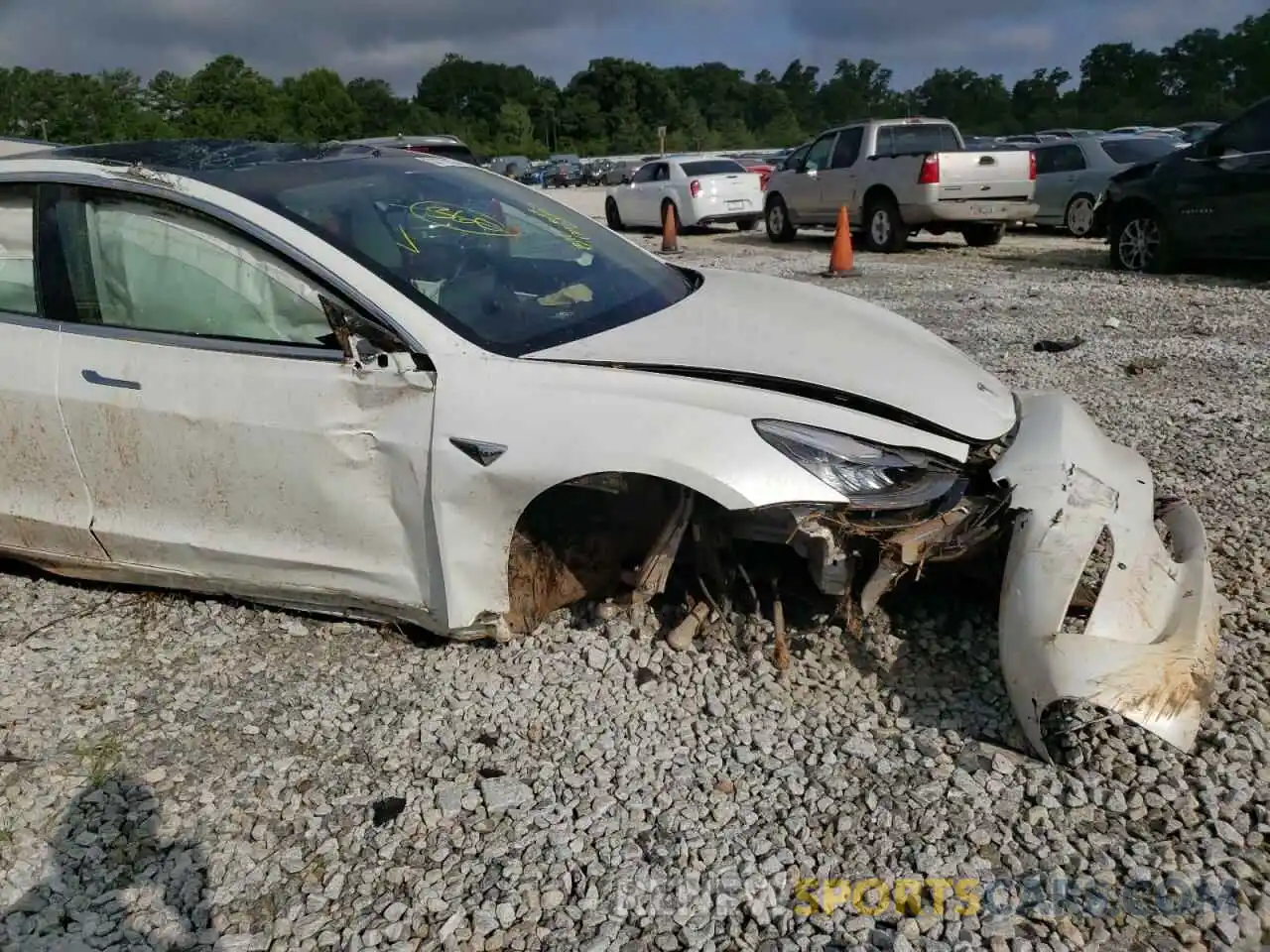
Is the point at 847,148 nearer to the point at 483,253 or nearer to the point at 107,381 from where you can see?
the point at 483,253

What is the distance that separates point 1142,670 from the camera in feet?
8.52

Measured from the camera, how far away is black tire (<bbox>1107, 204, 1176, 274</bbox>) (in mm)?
10320

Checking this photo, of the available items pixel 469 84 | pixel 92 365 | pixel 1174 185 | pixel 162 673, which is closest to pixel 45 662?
pixel 162 673

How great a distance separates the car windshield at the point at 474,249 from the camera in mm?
3213

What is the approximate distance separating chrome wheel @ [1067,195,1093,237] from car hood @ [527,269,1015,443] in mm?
12294

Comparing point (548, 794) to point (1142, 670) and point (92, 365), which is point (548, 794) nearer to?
point (1142, 670)

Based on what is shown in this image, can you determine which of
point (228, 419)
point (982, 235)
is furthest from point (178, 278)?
point (982, 235)

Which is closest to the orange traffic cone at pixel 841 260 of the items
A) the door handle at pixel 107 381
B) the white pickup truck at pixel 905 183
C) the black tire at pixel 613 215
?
the white pickup truck at pixel 905 183

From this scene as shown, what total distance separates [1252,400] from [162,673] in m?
5.61

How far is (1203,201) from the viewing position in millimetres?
9742

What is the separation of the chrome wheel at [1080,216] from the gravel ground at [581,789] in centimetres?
1184

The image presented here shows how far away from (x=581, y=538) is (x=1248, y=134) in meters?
9.00

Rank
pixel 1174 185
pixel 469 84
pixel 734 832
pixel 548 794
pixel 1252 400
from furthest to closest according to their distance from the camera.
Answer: pixel 469 84 → pixel 1174 185 → pixel 1252 400 → pixel 548 794 → pixel 734 832

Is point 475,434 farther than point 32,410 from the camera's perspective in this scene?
No
